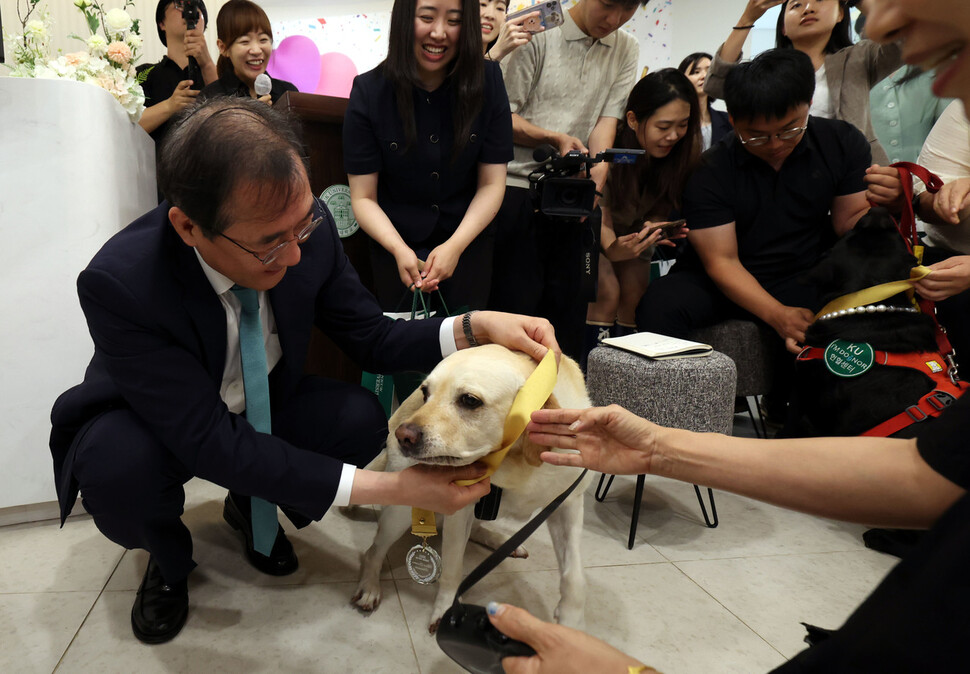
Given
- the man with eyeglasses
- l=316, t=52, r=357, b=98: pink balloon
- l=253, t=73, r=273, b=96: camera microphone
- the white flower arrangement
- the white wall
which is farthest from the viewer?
l=316, t=52, r=357, b=98: pink balloon

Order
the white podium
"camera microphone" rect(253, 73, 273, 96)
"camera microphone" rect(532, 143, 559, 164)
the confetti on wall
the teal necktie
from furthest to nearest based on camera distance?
the confetti on wall → "camera microphone" rect(253, 73, 273, 96) → "camera microphone" rect(532, 143, 559, 164) → the white podium → the teal necktie

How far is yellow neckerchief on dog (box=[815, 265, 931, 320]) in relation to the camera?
1.95 meters

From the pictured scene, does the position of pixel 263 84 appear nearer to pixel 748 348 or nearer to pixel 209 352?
pixel 209 352

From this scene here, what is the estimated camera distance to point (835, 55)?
2656 millimetres

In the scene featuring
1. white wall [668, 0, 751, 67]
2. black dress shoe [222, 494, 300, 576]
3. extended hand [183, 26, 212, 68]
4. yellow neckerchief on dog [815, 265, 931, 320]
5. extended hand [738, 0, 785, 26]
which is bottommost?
black dress shoe [222, 494, 300, 576]

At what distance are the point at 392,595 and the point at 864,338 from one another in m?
1.63

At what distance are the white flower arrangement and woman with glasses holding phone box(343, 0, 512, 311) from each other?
0.72 m

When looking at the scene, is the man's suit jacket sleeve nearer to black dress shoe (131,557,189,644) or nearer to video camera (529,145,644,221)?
black dress shoe (131,557,189,644)

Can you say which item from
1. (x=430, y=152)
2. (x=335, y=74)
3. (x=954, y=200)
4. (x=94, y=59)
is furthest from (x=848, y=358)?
(x=335, y=74)

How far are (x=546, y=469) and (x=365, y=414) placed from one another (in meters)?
0.51

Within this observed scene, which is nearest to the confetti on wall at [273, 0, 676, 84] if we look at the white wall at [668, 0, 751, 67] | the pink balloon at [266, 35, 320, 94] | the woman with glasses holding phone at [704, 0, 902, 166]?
the white wall at [668, 0, 751, 67]

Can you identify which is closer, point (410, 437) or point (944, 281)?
point (410, 437)

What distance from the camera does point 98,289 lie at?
1.19m

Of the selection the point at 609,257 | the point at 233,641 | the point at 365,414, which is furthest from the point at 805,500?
the point at 609,257
